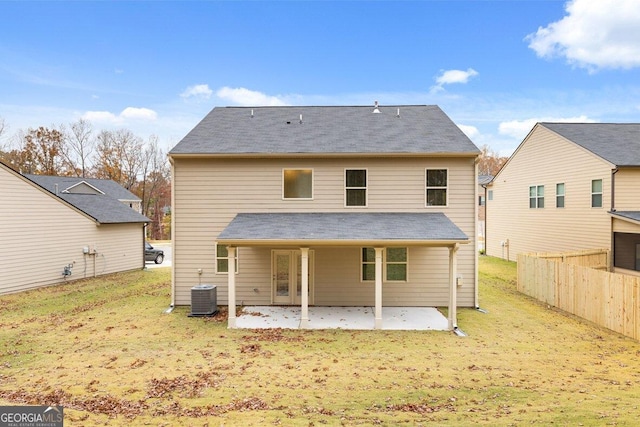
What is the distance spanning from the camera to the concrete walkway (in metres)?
9.82

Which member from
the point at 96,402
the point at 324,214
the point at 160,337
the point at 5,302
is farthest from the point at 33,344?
the point at 324,214

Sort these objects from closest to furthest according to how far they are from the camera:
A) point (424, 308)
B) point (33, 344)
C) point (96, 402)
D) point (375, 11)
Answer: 1. point (96, 402)
2. point (33, 344)
3. point (424, 308)
4. point (375, 11)

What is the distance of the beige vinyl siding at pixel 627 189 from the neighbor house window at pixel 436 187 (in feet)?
29.7

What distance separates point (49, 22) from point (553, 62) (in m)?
42.2

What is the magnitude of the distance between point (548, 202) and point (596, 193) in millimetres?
3242

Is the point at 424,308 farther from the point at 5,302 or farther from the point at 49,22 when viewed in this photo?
the point at 49,22

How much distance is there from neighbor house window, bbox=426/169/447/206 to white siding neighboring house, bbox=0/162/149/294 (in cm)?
1641

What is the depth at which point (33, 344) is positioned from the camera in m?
8.35

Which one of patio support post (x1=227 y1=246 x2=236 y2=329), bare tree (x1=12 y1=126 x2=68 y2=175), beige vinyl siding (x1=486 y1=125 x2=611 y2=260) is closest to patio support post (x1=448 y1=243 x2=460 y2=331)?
patio support post (x1=227 y1=246 x2=236 y2=329)

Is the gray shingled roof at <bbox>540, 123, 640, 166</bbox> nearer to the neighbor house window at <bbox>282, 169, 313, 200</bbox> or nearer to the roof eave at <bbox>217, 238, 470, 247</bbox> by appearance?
the roof eave at <bbox>217, 238, 470, 247</bbox>

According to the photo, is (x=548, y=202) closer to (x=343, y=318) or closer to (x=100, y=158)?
(x=343, y=318)

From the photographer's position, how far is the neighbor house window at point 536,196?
769 inches

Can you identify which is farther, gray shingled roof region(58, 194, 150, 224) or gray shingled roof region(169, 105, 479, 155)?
gray shingled roof region(58, 194, 150, 224)

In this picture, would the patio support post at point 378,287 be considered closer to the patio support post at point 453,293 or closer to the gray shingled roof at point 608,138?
the patio support post at point 453,293
